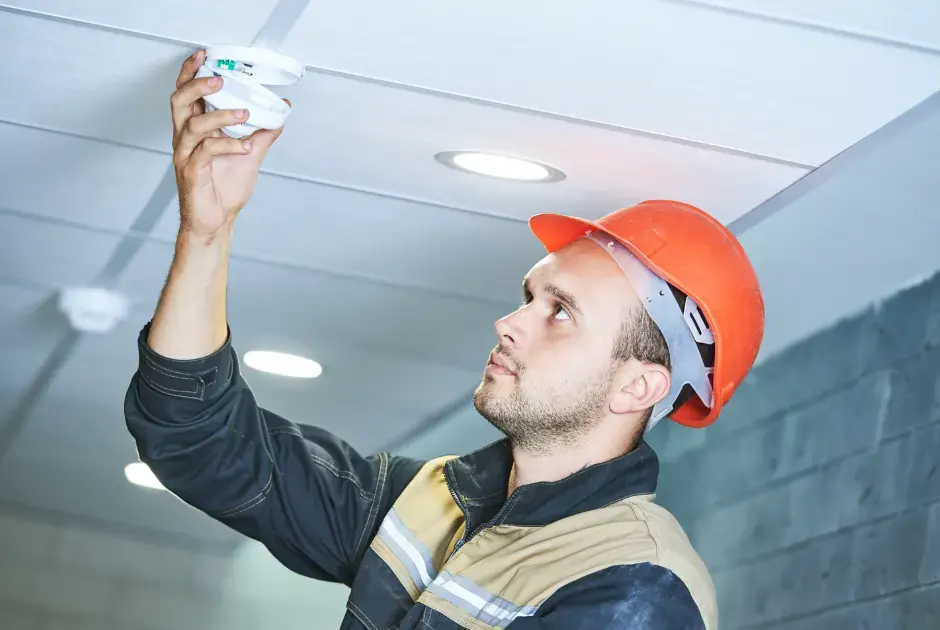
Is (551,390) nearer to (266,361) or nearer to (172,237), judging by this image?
(172,237)

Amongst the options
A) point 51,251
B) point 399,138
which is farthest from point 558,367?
point 51,251

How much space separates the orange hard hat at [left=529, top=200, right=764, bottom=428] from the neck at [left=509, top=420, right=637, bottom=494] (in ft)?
0.74

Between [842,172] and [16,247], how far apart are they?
218 cm

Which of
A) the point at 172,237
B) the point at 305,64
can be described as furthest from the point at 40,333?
the point at 305,64

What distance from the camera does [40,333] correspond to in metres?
4.27

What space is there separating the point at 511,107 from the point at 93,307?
2.00m

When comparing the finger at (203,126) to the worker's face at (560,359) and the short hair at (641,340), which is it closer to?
the worker's face at (560,359)

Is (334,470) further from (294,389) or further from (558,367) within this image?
(294,389)

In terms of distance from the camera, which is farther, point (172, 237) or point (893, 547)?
point (172, 237)

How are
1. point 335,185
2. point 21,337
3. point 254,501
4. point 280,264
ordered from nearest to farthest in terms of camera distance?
point 254,501 → point 335,185 → point 280,264 → point 21,337

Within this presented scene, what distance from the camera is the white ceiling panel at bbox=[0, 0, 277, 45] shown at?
214 cm

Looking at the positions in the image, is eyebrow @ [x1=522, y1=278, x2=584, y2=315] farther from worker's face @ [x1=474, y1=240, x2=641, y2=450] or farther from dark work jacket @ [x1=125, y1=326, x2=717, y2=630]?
dark work jacket @ [x1=125, y1=326, x2=717, y2=630]

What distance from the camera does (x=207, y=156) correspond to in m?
2.07

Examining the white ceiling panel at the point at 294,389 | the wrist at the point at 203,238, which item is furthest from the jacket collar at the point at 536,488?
the white ceiling panel at the point at 294,389
